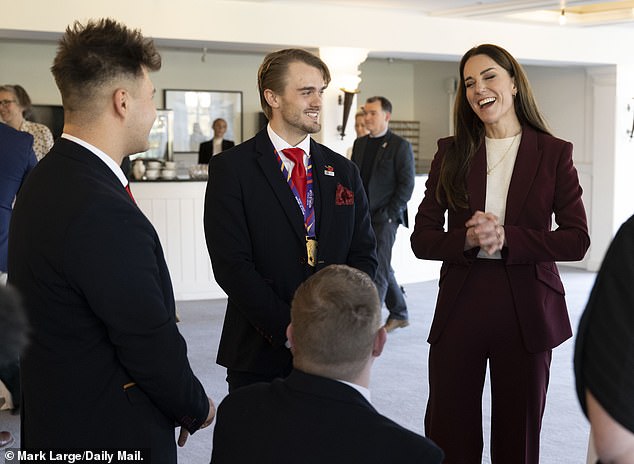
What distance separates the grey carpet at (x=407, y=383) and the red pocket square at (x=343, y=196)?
70.0 inches

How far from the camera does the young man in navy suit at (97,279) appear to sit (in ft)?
6.03

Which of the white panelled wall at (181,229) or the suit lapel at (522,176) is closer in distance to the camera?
the suit lapel at (522,176)

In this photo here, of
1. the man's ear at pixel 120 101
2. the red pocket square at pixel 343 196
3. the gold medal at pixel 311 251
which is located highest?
the man's ear at pixel 120 101

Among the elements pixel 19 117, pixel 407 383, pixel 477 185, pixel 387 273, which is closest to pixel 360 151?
pixel 387 273

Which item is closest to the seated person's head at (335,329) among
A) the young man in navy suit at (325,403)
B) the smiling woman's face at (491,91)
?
the young man in navy suit at (325,403)

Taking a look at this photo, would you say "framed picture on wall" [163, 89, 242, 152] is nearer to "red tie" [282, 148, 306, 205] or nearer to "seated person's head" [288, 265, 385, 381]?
"red tie" [282, 148, 306, 205]

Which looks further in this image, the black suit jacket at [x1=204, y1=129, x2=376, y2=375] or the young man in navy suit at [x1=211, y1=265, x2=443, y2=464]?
the black suit jacket at [x1=204, y1=129, x2=376, y2=375]

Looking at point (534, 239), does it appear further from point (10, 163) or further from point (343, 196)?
point (10, 163)

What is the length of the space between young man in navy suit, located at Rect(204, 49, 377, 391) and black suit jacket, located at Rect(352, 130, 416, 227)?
402 centimetres

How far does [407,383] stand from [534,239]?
2.90 meters

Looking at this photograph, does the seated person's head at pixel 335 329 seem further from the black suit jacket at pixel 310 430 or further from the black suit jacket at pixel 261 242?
the black suit jacket at pixel 261 242

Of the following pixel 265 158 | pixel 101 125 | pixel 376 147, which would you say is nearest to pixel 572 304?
pixel 376 147

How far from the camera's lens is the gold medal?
106 inches

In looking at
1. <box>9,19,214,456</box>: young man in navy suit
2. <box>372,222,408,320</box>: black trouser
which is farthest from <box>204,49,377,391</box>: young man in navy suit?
<box>372,222,408,320</box>: black trouser
